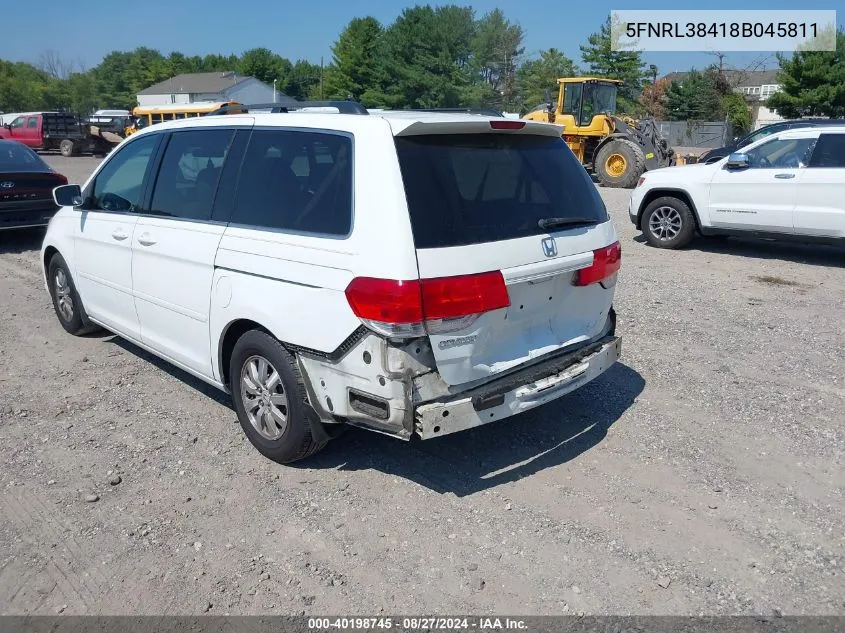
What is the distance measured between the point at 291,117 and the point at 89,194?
248cm

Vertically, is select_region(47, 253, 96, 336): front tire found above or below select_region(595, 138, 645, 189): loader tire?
below

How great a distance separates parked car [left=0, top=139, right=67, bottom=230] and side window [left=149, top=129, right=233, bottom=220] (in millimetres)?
6537

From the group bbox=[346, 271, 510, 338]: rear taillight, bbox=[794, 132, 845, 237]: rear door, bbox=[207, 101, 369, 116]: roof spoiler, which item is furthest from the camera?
bbox=[794, 132, 845, 237]: rear door

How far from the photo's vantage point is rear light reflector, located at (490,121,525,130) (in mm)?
3537

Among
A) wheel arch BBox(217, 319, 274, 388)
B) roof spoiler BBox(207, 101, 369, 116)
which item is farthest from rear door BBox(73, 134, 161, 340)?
wheel arch BBox(217, 319, 274, 388)

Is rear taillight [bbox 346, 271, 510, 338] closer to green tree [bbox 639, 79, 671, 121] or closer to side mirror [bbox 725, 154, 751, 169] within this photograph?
side mirror [bbox 725, 154, 751, 169]

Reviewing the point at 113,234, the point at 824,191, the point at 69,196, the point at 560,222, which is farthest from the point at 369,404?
the point at 824,191

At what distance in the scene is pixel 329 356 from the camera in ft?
10.9

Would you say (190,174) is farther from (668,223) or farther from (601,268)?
(668,223)

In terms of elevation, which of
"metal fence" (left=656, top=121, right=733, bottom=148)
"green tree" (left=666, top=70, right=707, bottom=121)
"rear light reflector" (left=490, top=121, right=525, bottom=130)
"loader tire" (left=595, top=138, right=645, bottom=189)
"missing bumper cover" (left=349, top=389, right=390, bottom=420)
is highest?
"green tree" (left=666, top=70, right=707, bottom=121)

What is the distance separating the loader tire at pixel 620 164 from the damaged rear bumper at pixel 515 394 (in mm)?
14843

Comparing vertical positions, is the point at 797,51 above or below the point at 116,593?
above

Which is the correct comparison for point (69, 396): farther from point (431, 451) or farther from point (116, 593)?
point (431, 451)

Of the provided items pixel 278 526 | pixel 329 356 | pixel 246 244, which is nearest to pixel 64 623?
pixel 278 526
